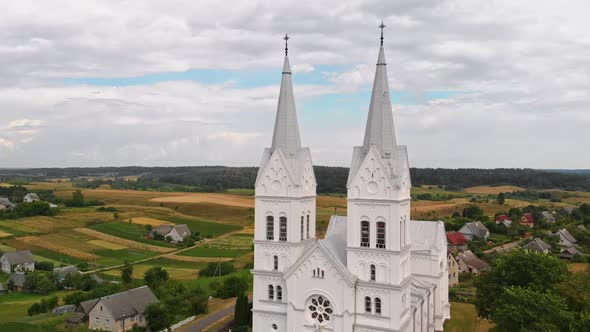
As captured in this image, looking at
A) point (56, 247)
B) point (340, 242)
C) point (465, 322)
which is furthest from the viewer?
point (56, 247)

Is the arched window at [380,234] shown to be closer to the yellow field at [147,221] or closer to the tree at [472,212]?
the yellow field at [147,221]

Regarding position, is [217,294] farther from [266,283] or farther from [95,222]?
[95,222]

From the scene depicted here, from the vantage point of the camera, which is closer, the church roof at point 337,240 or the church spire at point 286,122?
the church roof at point 337,240

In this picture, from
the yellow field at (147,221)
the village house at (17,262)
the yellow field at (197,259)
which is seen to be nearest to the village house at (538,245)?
the yellow field at (197,259)

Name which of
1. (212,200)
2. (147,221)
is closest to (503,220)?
(212,200)

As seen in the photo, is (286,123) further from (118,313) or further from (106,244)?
(106,244)
